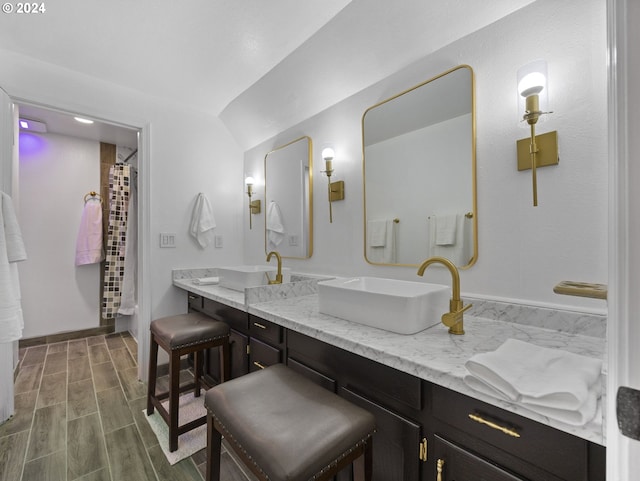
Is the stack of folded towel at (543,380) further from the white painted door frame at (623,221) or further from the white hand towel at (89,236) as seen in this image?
A: the white hand towel at (89,236)

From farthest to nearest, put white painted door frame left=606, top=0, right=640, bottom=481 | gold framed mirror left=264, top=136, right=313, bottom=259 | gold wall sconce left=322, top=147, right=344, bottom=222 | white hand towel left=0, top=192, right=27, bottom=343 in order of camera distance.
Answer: gold framed mirror left=264, top=136, right=313, bottom=259 < gold wall sconce left=322, top=147, right=344, bottom=222 < white hand towel left=0, top=192, right=27, bottom=343 < white painted door frame left=606, top=0, right=640, bottom=481

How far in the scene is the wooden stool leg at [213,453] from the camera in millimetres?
1001

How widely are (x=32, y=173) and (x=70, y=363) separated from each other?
6.88 ft

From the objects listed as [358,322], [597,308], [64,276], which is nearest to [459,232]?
[597,308]

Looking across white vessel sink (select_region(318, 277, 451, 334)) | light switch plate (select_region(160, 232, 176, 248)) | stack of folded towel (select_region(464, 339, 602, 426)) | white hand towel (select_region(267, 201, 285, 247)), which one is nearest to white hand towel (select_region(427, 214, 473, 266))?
white vessel sink (select_region(318, 277, 451, 334))

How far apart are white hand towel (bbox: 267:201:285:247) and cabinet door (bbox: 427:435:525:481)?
6.13 ft

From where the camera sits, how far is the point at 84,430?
5.70 feet

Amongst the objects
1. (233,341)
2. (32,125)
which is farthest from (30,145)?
(233,341)

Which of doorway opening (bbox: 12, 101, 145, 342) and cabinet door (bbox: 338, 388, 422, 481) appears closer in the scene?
cabinet door (bbox: 338, 388, 422, 481)

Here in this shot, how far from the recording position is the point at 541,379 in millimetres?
672

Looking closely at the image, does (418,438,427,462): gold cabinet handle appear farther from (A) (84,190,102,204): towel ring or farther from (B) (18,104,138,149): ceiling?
(A) (84,190,102,204): towel ring

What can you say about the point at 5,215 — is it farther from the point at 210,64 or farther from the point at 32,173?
the point at 32,173

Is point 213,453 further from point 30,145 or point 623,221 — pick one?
point 30,145

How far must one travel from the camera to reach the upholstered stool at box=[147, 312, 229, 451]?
1.58 m
